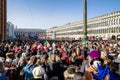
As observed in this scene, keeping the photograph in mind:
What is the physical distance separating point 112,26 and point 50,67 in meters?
116

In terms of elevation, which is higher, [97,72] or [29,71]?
[97,72]

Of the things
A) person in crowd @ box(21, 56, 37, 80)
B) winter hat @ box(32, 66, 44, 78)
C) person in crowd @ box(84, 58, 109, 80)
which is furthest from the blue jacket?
person in crowd @ box(84, 58, 109, 80)

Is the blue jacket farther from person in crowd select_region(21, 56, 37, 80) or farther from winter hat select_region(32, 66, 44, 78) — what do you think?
winter hat select_region(32, 66, 44, 78)

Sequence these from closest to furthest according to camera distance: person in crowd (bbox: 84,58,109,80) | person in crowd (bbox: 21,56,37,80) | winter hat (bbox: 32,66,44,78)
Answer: person in crowd (bbox: 84,58,109,80) < winter hat (bbox: 32,66,44,78) < person in crowd (bbox: 21,56,37,80)

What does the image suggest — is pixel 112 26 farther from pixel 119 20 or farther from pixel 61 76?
pixel 61 76

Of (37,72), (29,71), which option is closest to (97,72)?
(37,72)

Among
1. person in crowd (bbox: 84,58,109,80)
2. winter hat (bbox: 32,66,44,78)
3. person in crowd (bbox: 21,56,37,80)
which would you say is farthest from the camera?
A: person in crowd (bbox: 21,56,37,80)

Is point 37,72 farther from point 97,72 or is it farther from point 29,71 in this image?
point 97,72

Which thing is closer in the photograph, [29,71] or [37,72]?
[37,72]

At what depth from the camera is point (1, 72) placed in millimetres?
6449

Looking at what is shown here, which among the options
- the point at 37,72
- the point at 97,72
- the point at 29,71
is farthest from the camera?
the point at 29,71

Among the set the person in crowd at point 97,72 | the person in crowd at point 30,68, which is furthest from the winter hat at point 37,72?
the person in crowd at point 97,72

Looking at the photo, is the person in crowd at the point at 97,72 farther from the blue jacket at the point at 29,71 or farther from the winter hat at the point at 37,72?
the blue jacket at the point at 29,71

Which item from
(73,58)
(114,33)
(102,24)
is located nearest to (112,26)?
(114,33)
